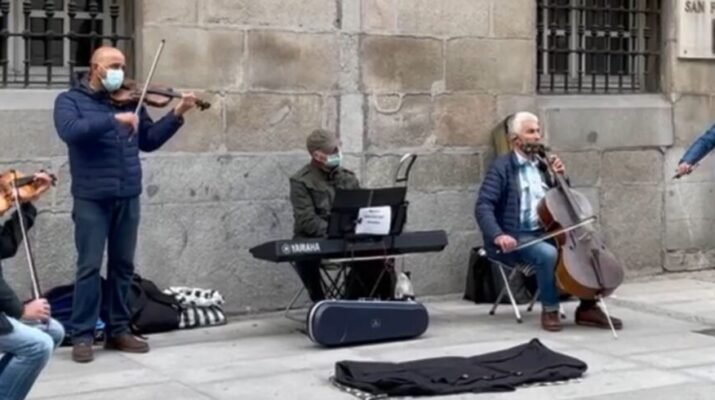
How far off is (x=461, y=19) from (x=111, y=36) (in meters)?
2.63

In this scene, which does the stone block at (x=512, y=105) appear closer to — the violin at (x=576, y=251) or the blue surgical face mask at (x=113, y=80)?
the violin at (x=576, y=251)

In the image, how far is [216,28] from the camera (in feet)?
27.6

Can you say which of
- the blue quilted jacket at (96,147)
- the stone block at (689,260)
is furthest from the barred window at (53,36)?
the stone block at (689,260)

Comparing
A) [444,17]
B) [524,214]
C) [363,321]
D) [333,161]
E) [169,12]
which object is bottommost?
[363,321]

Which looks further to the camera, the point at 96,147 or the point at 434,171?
the point at 434,171

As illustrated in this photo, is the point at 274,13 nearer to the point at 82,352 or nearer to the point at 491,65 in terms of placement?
the point at 491,65

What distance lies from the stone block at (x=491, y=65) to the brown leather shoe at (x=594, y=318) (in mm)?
2024

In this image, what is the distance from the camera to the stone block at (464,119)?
9.39 metres

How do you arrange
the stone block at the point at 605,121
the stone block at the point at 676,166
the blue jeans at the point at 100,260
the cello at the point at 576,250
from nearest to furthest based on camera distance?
the blue jeans at the point at 100,260 → the cello at the point at 576,250 → the stone block at the point at 605,121 → the stone block at the point at 676,166

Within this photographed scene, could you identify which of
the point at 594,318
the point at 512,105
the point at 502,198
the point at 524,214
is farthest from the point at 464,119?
the point at 594,318

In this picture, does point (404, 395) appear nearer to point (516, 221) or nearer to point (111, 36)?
point (516, 221)

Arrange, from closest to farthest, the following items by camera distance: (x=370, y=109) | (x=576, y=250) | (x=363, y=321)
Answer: (x=363, y=321) → (x=576, y=250) → (x=370, y=109)

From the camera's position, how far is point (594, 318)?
27.3ft

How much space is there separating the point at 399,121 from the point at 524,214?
53.0 inches
